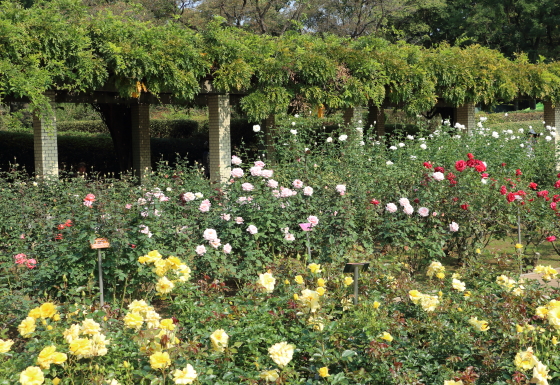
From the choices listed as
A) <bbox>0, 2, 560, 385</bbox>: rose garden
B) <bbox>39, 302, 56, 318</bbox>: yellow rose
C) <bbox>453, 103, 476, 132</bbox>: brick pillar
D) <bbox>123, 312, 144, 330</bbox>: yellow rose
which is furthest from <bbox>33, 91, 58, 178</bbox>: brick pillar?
<bbox>453, 103, 476, 132</bbox>: brick pillar

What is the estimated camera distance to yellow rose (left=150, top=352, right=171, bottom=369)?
89.4 inches

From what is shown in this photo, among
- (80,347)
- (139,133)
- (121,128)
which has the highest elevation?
(121,128)

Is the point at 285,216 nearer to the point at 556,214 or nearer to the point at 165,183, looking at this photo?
the point at 165,183

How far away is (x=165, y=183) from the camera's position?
18.0 ft

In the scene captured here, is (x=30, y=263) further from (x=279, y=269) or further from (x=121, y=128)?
(x=121, y=128)

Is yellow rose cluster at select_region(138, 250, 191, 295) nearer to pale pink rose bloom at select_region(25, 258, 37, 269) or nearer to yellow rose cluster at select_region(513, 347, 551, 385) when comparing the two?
pale pink rose bloom at select_region(25, 258, 37, 269)

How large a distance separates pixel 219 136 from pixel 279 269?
6548 mm

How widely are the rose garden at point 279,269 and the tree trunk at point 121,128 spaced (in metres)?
5.08

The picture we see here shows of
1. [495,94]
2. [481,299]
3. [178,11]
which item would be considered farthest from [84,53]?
[178,11]

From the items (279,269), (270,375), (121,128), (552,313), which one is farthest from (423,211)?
(121,128)

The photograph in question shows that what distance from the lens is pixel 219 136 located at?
1044 cm

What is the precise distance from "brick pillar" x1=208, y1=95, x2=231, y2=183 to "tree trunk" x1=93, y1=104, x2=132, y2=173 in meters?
4.11

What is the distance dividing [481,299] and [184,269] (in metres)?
1.71

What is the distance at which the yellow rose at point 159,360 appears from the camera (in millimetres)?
2270
